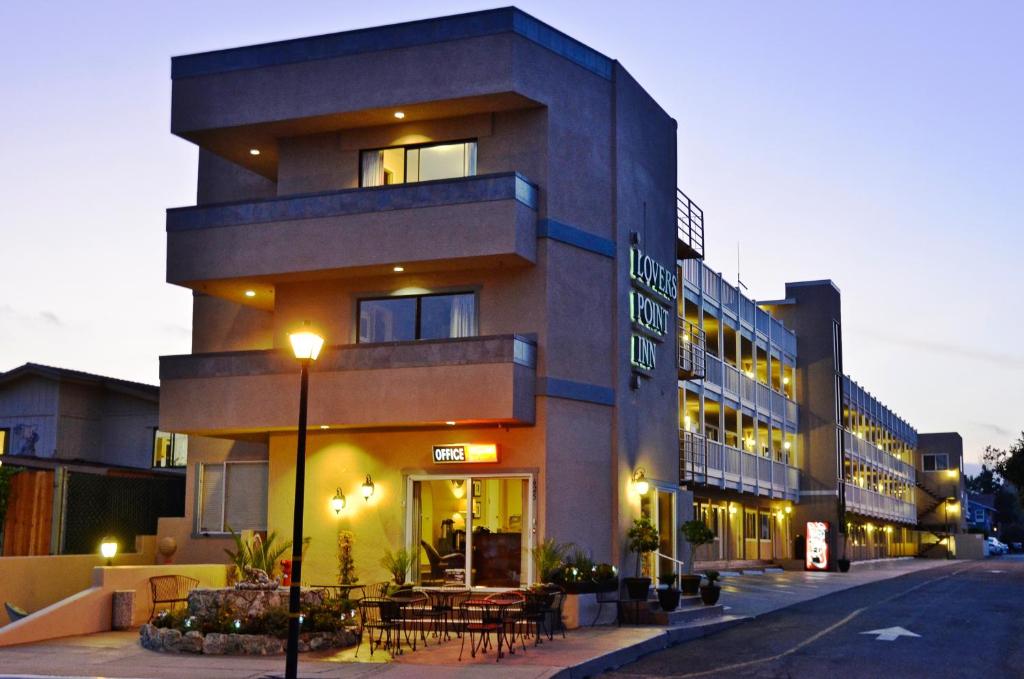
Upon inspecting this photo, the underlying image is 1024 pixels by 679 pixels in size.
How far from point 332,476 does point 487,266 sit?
18.4ft

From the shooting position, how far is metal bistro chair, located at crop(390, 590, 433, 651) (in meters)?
20.0

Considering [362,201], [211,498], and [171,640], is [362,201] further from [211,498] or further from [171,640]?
[171,640]

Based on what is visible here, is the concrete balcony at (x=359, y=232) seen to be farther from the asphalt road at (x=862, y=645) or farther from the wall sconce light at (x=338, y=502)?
the asphalt road at (x=862, y=645)

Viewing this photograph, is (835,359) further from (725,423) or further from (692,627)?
(692,627)

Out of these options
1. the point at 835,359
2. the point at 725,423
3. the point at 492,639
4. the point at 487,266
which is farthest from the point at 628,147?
the point at 835,359

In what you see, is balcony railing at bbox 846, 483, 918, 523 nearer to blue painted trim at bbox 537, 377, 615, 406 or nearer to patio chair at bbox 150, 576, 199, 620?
blue painted trim at bbox 537, 377, 615, 406

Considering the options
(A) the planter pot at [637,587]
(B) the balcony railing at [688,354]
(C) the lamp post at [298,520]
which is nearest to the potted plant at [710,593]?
(A) the planter pot at [637,587]

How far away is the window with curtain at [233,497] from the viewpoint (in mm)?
28250

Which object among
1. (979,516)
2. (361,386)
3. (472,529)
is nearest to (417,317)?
(361,386)

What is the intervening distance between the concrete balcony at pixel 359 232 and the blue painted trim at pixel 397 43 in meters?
3.09

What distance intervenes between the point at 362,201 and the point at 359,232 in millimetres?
661

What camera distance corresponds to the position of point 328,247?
24516 mm

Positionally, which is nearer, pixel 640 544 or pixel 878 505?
pixel 640 544

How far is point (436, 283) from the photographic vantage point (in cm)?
2505
